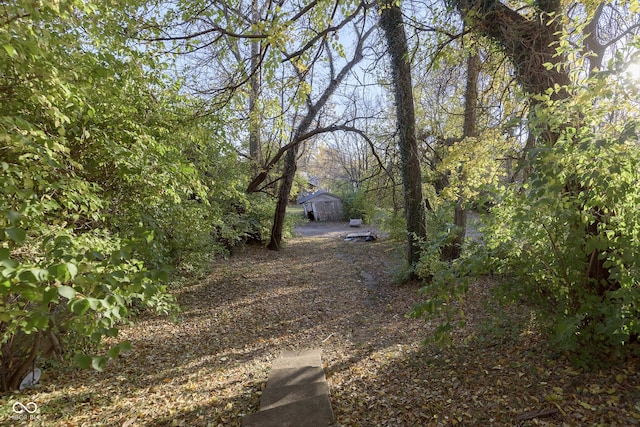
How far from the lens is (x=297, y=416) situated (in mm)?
2754

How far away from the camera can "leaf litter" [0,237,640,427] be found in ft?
8.34

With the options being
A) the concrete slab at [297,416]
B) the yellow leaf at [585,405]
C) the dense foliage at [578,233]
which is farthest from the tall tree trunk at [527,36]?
the concrete slab at [297,416]

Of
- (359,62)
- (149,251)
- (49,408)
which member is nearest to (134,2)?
(149,251)

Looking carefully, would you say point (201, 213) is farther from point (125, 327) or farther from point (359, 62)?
point (359, 62)

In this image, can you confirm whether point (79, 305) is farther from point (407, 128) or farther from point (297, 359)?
point (407, 128)

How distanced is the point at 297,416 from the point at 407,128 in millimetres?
5536

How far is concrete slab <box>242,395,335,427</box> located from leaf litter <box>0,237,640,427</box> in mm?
135

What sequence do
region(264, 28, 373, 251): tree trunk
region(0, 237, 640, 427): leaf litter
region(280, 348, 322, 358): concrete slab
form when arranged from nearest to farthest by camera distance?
region(0, 237, 640, 427): leaf litter → region(280, 348, 322, 358): concrete slab → region(264, 28, 373, 251): tree trunk

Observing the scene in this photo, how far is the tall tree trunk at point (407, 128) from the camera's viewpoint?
622 cm

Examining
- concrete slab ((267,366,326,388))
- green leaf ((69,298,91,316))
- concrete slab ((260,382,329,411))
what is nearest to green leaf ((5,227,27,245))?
green leaf ((69,298,91,316))

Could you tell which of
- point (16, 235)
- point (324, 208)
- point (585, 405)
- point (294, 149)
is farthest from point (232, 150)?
point (324, 208)

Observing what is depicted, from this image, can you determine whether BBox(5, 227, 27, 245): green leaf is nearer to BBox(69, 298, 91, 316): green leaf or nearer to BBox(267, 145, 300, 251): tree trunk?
BBox(69, 298, 91, 316): green leaf

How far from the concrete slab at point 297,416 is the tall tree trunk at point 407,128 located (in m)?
A: 4.39

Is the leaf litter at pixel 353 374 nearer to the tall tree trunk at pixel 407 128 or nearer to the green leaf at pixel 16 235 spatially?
the tall tree trunk at pixel 407 128
